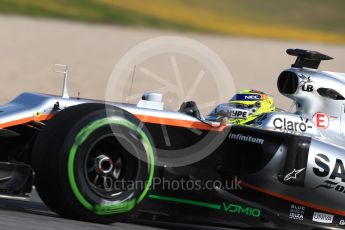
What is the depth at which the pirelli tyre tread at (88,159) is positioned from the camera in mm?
6328

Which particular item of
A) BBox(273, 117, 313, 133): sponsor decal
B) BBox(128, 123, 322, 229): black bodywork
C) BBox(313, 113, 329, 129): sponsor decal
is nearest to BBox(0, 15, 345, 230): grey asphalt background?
BBox(313, 113, 329, 129): sponsor decal

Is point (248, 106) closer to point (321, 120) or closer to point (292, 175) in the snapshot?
point (321, 120)

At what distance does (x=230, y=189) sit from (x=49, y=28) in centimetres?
2148

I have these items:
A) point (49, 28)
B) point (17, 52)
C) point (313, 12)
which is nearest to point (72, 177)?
point (17, 52)

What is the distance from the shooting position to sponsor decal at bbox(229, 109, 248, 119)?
8305mm

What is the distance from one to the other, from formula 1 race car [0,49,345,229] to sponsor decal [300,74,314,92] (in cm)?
36

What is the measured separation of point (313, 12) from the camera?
39.5 meters

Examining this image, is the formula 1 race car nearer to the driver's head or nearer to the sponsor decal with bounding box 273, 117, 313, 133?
the sponsor decal with bounding box 273, 117, 313, 133

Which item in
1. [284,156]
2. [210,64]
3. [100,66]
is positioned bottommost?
[100,66]

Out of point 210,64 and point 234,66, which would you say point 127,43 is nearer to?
point 234,66

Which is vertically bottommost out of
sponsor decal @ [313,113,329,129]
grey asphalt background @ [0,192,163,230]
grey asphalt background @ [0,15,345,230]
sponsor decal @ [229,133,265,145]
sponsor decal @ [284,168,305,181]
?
grey asphalt background @ [0,15,345,230]

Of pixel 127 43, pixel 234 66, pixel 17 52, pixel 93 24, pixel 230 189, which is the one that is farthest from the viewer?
pixel 93 24

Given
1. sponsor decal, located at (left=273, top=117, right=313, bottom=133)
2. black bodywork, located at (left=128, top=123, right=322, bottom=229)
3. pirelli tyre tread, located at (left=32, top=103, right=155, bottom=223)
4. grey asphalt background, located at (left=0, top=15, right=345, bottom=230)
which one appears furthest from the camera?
grey asphalt background, located at (left=0, top=15, right=345, bottom=230)

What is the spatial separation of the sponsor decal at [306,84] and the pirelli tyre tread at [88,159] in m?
2.17
